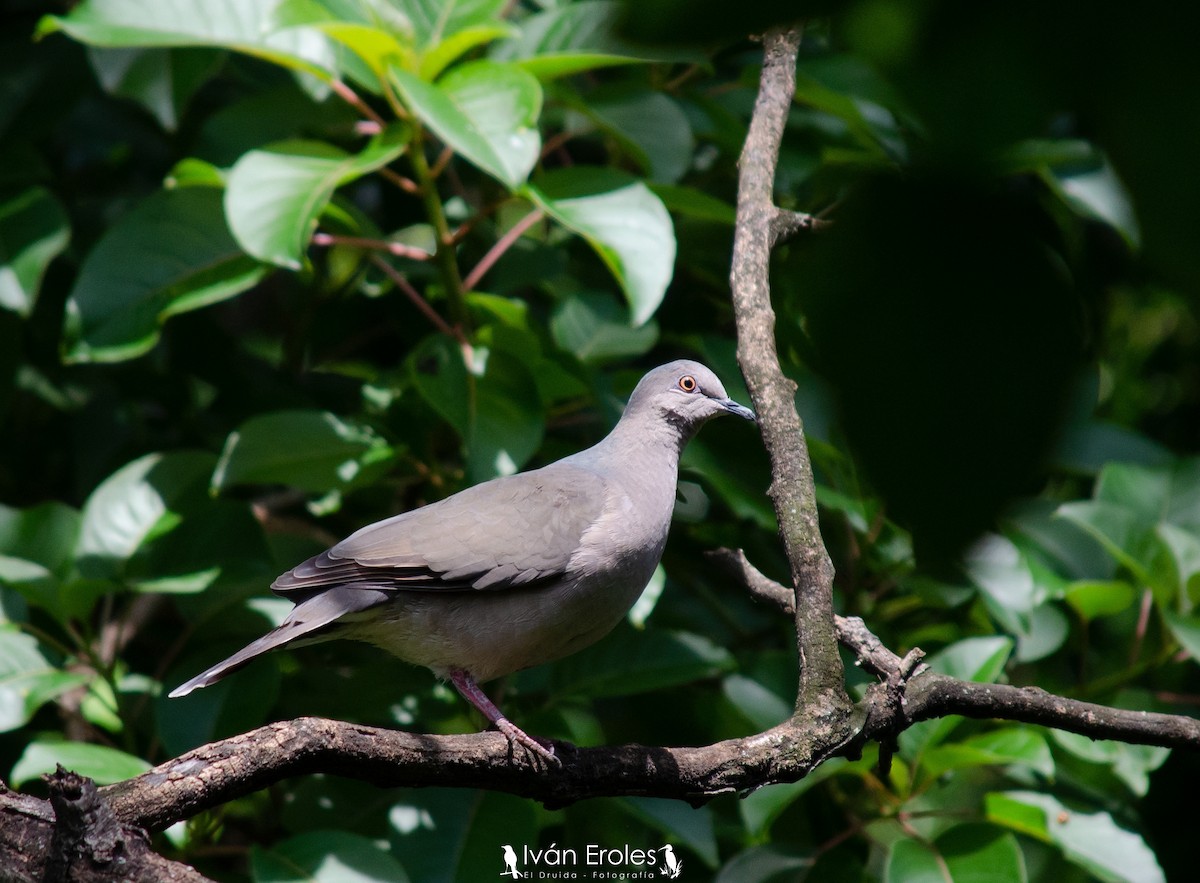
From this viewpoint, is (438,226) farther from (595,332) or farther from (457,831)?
(457,831)

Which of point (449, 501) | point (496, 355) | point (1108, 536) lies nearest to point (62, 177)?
point (496, 355)

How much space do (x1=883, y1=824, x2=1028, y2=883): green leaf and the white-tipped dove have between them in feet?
3.53

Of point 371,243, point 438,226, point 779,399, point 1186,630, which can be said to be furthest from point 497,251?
point 1186,630

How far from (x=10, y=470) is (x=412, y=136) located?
2.33 meters

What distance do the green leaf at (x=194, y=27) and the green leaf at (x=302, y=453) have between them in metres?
1.06

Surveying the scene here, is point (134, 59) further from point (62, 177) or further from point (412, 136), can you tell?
point (62, 177)

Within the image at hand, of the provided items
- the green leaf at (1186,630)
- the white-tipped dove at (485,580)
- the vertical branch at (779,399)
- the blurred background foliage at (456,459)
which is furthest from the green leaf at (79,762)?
the green leaf at (1186,630)

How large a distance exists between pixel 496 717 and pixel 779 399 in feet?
3.40

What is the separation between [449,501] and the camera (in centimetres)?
296

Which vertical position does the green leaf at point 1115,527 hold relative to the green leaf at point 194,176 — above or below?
below

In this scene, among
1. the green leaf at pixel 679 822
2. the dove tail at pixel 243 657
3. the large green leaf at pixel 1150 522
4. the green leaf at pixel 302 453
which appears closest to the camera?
the dove tail at pixel 243 657

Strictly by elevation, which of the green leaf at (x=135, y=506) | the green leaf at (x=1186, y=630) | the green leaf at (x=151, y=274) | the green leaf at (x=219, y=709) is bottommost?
the green leaf at (x=219, y=709)

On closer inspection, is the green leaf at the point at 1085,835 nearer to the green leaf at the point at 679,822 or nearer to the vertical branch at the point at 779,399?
the green leaf at the point at 679,822

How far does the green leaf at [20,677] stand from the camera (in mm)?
3016
